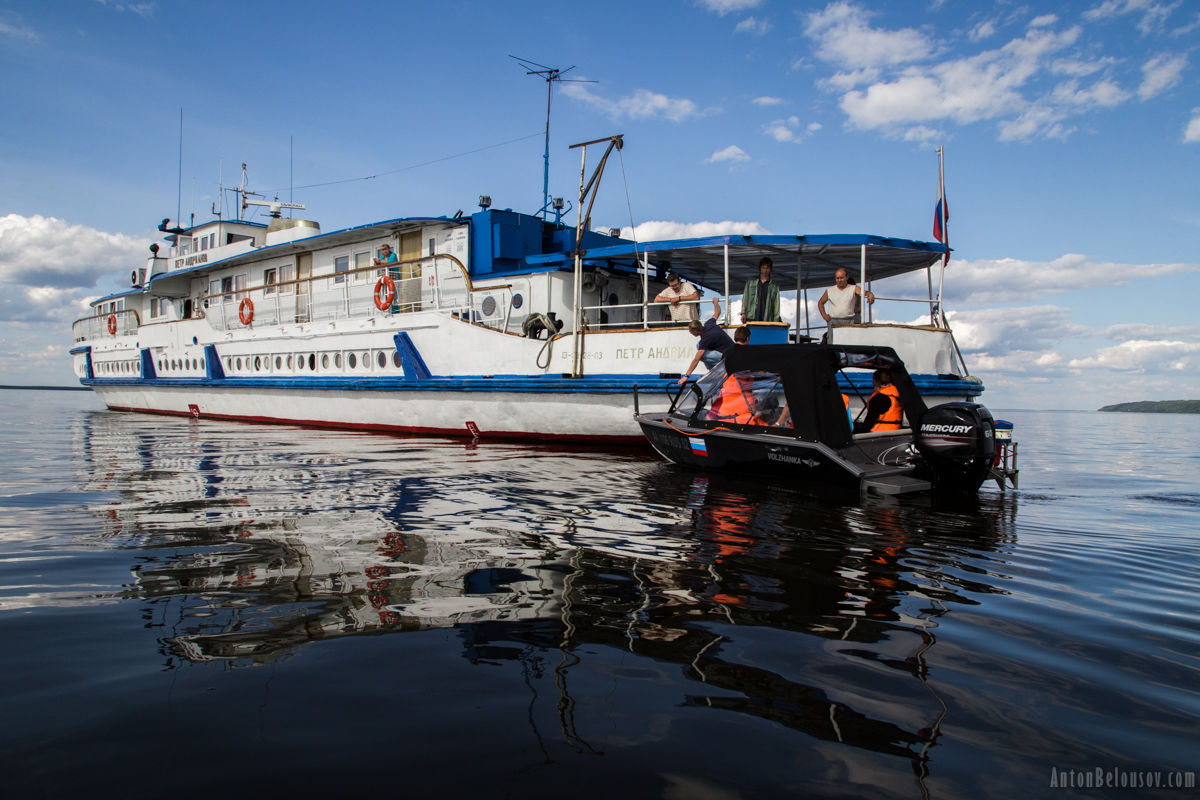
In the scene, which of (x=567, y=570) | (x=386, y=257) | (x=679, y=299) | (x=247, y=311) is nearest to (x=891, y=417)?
(x=679, y=299)

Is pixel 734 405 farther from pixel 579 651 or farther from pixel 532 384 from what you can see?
pixel 579 651

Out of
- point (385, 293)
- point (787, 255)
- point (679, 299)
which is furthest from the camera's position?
point (385, 293)

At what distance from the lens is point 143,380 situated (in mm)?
23969

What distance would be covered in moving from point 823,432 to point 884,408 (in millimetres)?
1595

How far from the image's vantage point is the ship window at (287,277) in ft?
62.7

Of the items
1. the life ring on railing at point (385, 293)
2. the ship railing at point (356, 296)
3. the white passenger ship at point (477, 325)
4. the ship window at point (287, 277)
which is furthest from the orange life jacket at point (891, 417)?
the ship window at point (287, 277)

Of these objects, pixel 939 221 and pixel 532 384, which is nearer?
pixel 939 221

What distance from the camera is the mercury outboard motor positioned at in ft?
24.0

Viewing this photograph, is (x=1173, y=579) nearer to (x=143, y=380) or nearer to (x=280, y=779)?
(x=280, y=779)

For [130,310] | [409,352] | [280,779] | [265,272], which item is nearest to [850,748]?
[280,779]

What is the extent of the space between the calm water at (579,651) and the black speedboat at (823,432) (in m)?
1.16

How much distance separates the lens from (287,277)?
1942cm

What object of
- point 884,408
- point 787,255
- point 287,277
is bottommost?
point 884,408

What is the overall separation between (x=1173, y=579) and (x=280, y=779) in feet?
17.6
